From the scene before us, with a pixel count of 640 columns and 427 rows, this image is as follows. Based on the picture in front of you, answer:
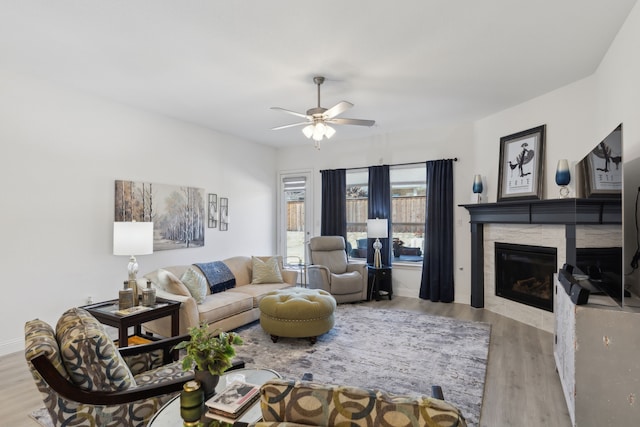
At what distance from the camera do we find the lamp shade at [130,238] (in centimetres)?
289

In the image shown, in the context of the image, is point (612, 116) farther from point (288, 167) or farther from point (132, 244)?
point (288, 167)

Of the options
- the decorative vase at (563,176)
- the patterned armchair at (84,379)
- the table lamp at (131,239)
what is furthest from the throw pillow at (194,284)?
the decorative vase at (563,176)

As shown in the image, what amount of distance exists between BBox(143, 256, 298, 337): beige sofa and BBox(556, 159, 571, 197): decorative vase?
3595 mm

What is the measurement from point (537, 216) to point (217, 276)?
13.2 feet

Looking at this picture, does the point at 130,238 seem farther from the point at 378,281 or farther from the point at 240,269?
the point at 378,281

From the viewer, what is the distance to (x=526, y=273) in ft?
14.2

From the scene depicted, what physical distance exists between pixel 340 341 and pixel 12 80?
4.20 meters

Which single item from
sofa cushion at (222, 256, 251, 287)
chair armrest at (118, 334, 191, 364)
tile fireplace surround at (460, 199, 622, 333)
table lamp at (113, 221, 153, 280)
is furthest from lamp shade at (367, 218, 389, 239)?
chair armrest at (118, 334, 191, 364)

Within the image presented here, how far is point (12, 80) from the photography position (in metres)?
3.22

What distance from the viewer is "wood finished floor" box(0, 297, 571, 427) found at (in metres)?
2.25

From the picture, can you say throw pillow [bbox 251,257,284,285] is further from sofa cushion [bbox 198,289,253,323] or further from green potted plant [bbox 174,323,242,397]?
green potted plant [bbox 174,323,242,397]

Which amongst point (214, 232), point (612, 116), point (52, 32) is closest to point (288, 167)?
point (214, 232)

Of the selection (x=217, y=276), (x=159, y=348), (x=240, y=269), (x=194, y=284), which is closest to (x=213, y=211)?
(x=240, y=269)

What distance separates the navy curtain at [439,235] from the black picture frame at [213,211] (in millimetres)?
3455
